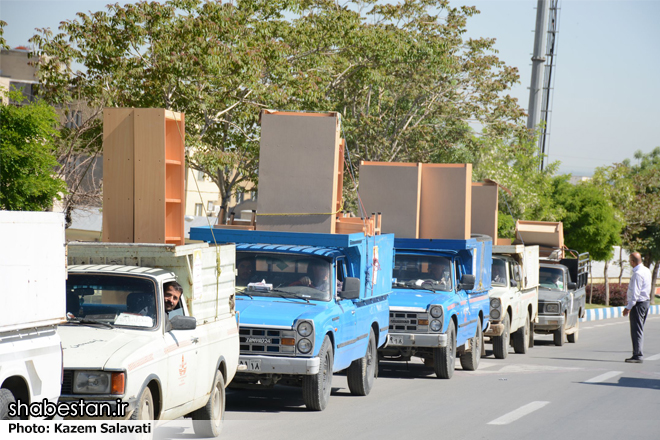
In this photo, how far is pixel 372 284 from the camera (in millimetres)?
12688

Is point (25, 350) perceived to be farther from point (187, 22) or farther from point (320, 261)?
point (187, 22)

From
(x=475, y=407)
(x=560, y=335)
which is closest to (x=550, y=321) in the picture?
(x=560, y=335)

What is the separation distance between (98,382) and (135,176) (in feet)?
13.5

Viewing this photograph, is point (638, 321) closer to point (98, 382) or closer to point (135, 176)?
point (135, 176)

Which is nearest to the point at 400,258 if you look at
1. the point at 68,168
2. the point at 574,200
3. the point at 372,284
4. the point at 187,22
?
the point at 372,284

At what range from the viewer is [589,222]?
45.8 metres

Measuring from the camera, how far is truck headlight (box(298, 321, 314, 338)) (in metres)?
10.3

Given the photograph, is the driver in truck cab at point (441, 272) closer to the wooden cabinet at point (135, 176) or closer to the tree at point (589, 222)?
the wooden cabinet at point (135, 176)

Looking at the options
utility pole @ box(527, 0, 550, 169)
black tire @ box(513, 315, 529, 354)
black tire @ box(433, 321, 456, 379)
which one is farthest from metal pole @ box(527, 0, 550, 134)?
black tire @ box(433, 321, 456, 379)

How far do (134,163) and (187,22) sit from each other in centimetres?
980

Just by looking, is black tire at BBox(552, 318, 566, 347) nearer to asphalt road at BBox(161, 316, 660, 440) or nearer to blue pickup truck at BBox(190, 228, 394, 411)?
asphalt road at BBox(161, 316, 660, 440)

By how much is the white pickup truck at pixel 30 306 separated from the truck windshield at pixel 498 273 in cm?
1407

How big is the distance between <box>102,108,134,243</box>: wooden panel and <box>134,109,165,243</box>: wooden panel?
95mm

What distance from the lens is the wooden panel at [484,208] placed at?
21953mm
